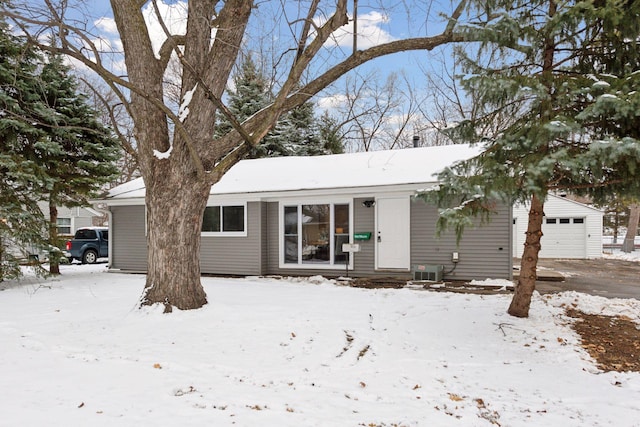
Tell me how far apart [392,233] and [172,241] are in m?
5.72

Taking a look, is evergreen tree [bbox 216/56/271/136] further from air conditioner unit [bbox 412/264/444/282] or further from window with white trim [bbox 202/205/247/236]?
air conditioner unit [bbox 412/264/444/282]

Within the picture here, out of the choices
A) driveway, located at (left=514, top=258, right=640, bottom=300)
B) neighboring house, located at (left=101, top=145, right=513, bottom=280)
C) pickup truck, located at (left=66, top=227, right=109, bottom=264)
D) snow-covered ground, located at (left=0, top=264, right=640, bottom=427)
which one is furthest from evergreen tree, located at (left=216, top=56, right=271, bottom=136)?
driveway, located at (left=514, top=258, right=640, bottom=300)

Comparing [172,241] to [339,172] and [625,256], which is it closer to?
[339,172]

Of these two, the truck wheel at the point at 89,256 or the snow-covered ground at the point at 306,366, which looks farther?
the truck wheel at the point at 89,256

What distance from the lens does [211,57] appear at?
5832 mm

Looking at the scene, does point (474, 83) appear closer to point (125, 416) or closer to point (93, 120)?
point (125, 416)

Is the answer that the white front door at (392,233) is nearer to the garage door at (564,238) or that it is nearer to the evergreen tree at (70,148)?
the evergreen tree at (70,148)

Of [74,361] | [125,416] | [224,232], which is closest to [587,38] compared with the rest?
[125,416]

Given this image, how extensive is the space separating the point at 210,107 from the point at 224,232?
5915 mm

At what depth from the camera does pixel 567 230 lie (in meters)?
17.9

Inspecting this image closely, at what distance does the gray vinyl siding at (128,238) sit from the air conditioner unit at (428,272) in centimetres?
800

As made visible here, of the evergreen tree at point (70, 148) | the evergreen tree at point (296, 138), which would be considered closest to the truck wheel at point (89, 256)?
the evergreen tree at point (70, 148)

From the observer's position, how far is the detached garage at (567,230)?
57.4ft

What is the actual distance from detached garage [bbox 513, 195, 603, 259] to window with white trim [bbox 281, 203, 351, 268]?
10491 millimetres
